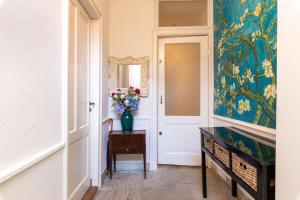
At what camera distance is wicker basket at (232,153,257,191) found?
3.90 feet

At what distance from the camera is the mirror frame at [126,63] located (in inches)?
126

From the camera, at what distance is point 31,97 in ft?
3.64

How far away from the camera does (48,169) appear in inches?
51.8

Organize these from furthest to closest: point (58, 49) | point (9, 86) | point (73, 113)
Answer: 1. point (73, 113)
2. point (58, 49)
3. point (9, 86)

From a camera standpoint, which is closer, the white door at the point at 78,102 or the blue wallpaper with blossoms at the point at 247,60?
the blue wallpaper with blossoms at the point at 247,60

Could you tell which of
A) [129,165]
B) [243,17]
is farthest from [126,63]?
[243,17]

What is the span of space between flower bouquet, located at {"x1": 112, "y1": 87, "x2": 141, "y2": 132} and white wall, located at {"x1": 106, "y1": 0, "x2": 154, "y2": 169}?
23 cm

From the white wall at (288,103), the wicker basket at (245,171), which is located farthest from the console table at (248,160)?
the white wall at (288,103)

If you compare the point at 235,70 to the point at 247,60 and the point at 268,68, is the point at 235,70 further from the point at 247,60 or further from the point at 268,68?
the point at 268,68

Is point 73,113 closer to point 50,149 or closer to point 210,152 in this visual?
point 50,149

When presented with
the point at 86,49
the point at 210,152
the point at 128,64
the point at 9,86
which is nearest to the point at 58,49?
the point at 9,86

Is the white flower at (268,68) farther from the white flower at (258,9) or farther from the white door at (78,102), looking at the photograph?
the white door at (78,102)

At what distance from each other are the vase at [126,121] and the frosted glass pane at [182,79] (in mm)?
669

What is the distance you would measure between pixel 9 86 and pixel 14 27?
28cm
